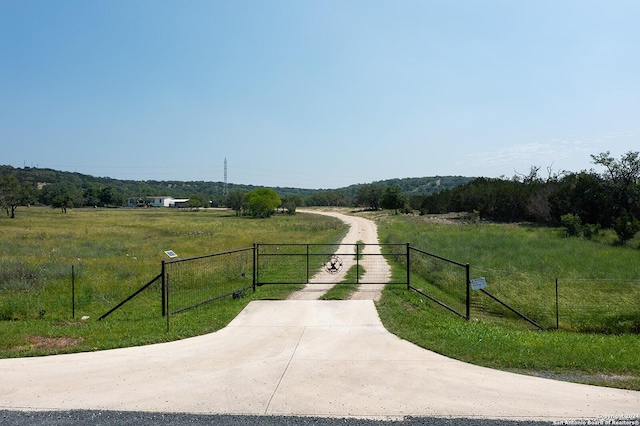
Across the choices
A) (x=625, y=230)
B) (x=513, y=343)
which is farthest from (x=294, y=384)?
(x=625, y=230)

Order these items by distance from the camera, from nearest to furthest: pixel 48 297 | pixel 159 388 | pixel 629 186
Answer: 1. pixel 159 388
2. pixel 48 297
3. pixel 629 186

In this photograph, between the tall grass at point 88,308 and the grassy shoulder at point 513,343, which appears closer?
the grassy shoulder at point 513,343

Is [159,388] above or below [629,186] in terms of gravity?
below

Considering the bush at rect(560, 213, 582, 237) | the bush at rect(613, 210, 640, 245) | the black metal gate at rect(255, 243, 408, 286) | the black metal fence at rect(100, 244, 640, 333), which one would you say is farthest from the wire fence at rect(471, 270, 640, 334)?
the bush at rect(560, 213, 582, 237)

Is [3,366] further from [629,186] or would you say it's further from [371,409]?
[629,186]

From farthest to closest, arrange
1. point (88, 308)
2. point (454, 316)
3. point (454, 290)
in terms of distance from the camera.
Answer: point (454, 290) < point (88, 308) < point (454, 316)

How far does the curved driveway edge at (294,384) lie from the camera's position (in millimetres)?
5836

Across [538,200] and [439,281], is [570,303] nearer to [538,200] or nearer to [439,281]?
[439,281]

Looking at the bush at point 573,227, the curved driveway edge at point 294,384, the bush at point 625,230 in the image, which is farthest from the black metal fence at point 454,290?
the bush at point 573,227

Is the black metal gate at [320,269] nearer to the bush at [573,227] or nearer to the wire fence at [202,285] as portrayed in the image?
the wire fence at [202,285]

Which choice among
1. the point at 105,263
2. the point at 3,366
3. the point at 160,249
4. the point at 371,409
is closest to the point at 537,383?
the point at 371,409

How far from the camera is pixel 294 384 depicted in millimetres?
6684

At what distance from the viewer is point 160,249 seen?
98.8 feet

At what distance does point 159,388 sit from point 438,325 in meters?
6.09
